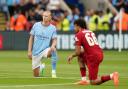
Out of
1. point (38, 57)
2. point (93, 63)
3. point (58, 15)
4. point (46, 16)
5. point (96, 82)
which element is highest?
point (46, 16)

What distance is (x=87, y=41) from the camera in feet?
62.4

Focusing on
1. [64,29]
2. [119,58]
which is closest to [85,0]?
[64,29]

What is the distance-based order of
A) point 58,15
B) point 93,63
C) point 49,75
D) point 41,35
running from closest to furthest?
point 93,63 < point 41,35 < point 49,75 < point 58,15

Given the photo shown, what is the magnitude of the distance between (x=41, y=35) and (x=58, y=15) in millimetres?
22697

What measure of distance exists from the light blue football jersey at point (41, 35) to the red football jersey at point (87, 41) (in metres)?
3.32

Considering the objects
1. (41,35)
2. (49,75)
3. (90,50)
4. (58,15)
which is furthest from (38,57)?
(58,15)

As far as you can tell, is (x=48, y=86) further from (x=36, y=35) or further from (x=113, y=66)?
(x=113, y=66)

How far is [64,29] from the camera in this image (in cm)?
4297

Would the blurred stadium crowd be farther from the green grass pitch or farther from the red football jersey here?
the red football jersey

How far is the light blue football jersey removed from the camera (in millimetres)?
22312

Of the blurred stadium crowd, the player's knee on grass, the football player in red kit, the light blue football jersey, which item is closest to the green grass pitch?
the player's knee on grass

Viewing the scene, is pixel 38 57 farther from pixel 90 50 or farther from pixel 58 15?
pixel 58 15

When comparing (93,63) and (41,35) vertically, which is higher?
(41,35)

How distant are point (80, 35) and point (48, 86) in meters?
1.64
